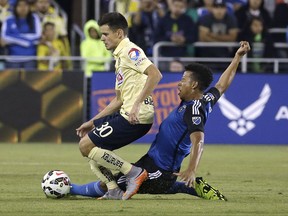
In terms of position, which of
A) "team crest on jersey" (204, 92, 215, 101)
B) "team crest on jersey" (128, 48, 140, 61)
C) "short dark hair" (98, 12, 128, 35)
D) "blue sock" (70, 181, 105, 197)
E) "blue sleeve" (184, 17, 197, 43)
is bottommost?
"blue sleeve" (184, 17, 197, 43)

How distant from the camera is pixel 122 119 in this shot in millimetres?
10773

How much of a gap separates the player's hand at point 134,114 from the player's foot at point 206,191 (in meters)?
1.01

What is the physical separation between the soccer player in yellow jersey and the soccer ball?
0.36m

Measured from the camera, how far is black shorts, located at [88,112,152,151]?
35.1ft

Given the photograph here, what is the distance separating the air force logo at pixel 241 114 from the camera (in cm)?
2128

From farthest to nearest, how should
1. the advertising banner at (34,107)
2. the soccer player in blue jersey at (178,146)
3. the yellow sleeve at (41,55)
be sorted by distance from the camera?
the yellow sleeve at (41,55) < the advertising banner at (34,107) < the soccer player in blue jersey at (178,146)

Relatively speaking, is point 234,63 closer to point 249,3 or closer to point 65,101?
point 65,101

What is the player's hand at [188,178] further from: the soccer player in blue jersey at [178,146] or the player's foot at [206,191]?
the player's foot at [206,191]

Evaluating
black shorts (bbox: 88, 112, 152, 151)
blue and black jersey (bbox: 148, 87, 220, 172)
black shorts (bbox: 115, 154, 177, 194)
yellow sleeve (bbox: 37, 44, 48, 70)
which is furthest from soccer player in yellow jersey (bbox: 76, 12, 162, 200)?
yellow sleeve (bbox: 37, 44, 48, 70)

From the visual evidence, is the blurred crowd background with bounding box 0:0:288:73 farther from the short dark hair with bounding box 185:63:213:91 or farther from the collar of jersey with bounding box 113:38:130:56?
the short dark hair with bounding box 185:63:213:91

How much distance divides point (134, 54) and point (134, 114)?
807 millimetres

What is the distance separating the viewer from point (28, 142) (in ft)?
69.7

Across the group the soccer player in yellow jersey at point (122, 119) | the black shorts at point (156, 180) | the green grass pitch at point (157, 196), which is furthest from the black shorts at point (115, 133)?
the green grass pitch at point (157, 196)

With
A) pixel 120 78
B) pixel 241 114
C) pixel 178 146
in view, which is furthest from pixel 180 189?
pixel 241 114
